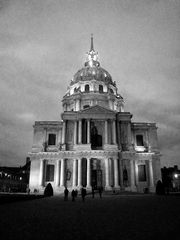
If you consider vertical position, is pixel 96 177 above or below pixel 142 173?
below

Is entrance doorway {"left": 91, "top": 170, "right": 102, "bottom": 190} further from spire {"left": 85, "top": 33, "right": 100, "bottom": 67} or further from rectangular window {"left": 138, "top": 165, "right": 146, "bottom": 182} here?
spire {"left": 85, "top": 33, "right": 100, "bottom": 67}

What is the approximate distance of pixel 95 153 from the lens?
3916 cm

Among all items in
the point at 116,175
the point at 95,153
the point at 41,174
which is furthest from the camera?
the point at 41,174

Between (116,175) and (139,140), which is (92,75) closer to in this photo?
(139,140)

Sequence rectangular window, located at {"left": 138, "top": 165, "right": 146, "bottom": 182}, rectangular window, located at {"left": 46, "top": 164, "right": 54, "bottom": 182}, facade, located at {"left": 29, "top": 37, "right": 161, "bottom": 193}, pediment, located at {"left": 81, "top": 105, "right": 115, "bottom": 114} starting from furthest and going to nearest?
1. pediment, located at {"left": 81, "top": 105, "right": 115, "bottom": 114}
2. rectangular window, located at {"left": 46, "top": 164, "right": 54, "bottom": 182}
3. rectangular window, located at {"left": 138, "top": 165, "right": 146, "bottom": 182}
4. facade, located at {"left": 29, "top": 37, "right": 161, "bottom": 193}

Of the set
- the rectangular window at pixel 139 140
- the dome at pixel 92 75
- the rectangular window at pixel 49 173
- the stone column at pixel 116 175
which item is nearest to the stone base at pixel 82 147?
the stone column at pixel 116 175

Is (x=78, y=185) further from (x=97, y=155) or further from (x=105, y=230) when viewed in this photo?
(x=105, y=230)

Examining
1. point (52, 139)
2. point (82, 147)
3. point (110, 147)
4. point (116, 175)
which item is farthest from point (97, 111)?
point (116, 175)

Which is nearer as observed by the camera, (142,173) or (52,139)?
(142,173)

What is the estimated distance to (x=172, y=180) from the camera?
7425 cm

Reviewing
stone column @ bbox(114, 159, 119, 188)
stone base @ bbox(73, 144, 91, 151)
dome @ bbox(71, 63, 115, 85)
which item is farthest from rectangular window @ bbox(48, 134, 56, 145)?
dome @ bbox(71, 63, 115, 85)

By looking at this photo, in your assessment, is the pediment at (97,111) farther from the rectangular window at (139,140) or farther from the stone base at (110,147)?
the rectangular window at (139,140)

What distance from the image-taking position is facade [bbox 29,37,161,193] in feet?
127

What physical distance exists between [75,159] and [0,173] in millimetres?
34670
